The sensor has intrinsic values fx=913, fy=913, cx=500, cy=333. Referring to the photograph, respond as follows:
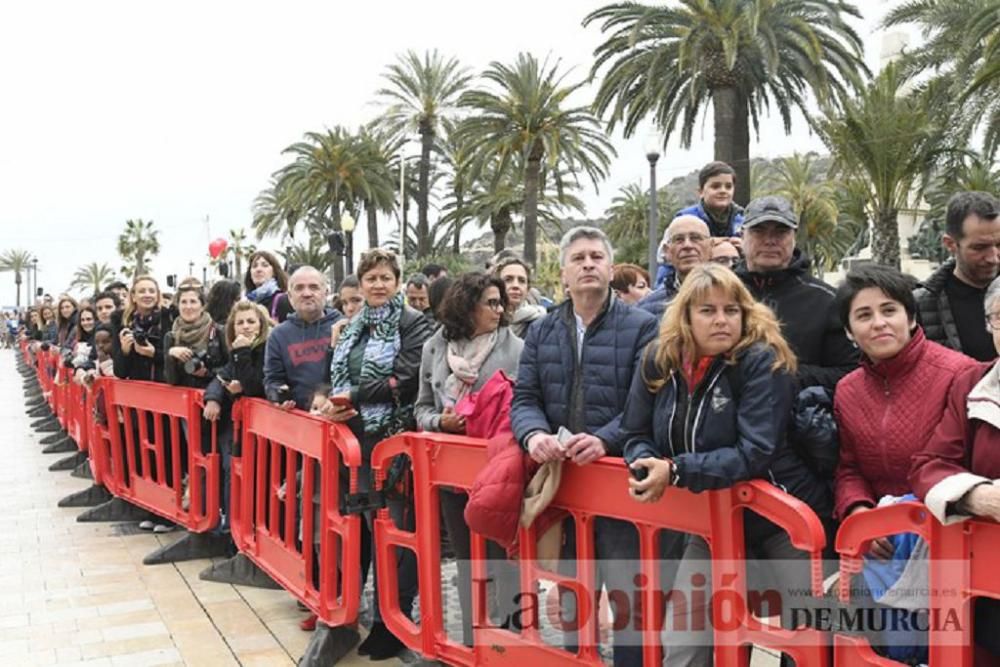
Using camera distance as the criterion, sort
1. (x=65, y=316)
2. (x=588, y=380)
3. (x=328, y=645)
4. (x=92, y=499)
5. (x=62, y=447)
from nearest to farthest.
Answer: (x=588, y=380)
(x=328, y=645)
(x=92, y=499)
(x=62, y=447)
(x=65, y=316)

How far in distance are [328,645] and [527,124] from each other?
23987 mm

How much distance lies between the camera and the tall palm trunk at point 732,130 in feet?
62.9

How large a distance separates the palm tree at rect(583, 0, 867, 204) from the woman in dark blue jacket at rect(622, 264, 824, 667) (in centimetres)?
1626

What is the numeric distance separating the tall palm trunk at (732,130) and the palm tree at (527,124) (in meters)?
7.64

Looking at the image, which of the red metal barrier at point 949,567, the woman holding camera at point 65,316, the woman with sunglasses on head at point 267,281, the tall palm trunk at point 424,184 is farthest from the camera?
the tall palm trunk at point 424,184

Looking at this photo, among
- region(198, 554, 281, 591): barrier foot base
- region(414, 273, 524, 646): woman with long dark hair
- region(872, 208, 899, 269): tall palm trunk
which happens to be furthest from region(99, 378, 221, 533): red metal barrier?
region(872, 208, 899, 269): tall palm trunk

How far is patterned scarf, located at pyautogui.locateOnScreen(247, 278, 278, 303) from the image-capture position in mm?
7136

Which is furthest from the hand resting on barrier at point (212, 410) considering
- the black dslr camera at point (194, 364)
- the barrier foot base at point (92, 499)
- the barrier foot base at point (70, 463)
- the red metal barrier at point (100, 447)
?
the barrier foot base at point (70, 463)

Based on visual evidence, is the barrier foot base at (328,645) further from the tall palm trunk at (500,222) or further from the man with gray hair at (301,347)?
the tall palm trunk at (500,222)

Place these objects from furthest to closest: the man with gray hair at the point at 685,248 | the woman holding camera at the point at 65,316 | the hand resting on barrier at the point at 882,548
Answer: the woman holding camera at the point at 65,316 → the man with gray hair at the point at 685,248 → the hand resting on barrier at the point at 882,548

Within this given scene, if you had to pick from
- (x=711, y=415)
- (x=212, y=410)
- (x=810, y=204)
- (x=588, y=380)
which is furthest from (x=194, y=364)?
(x=810, y=204)

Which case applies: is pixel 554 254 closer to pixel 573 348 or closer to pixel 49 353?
pixel 49 353

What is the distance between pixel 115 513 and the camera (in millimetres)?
7418

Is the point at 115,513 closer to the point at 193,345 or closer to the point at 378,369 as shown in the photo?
the point at 193,345
